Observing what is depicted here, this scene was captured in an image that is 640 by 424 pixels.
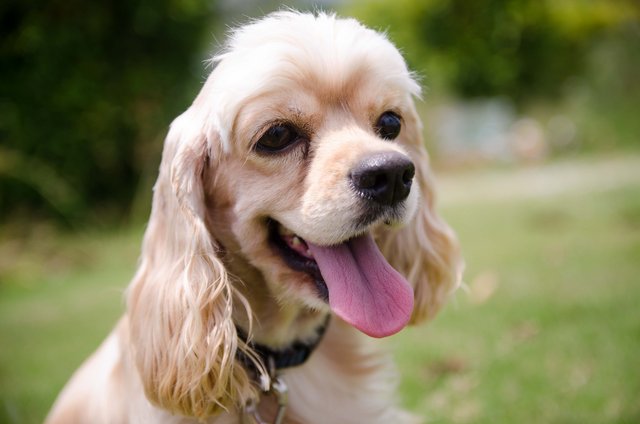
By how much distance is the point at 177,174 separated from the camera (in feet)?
6.65

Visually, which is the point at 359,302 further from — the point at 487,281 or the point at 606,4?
the point at 606,4

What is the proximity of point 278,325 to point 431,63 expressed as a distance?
1290cm

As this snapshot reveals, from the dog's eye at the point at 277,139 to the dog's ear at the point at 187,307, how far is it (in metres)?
0.17

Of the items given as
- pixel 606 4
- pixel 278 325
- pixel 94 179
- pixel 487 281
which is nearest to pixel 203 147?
pixel 278 325

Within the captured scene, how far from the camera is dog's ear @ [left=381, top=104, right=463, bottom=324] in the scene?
241 cm

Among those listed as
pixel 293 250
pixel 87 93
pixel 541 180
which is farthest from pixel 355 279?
pixel 541 180

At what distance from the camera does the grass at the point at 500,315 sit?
2947 mm

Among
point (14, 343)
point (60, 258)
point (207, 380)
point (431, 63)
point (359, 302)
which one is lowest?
point (60, 258)

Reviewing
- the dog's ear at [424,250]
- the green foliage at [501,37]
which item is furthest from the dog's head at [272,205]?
the green foliage at [501,37]

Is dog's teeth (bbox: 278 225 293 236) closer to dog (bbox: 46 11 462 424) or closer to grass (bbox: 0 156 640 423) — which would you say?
dog (bbox: 46 11 462 424)

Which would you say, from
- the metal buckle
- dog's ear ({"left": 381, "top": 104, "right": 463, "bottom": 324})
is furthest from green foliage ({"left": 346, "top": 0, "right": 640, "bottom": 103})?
the metal buckle

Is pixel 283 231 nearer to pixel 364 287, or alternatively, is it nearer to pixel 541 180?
pixel 364 287

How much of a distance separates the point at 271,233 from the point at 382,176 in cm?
47

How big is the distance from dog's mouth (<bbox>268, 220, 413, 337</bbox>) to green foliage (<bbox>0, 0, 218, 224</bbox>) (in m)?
7.56
